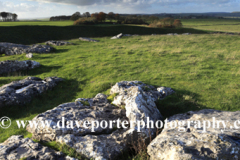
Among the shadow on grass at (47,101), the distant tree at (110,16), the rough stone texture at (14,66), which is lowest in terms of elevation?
the shadow on grass at (47,101)

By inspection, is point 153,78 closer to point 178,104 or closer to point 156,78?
point 156,78

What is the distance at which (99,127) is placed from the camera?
7.02 metres

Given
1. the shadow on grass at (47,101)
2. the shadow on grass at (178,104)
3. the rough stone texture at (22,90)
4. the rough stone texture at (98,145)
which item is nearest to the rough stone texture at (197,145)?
the rough stone texture at (98,145)

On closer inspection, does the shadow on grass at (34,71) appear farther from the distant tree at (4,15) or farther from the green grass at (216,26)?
the distant tree at (4,15)

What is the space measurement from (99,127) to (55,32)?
50.2 metres

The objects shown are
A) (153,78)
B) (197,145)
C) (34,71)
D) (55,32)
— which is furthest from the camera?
(55,32)

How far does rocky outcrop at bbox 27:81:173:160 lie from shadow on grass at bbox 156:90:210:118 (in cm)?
186

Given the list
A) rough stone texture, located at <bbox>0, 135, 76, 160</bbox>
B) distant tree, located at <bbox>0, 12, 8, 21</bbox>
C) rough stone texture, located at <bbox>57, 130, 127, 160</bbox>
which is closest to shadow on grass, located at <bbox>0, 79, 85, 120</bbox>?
rough stone texture, located at <bbox>0, 135, 76, 160</bbox>

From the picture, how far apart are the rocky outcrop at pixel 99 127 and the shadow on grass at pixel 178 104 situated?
1861mm

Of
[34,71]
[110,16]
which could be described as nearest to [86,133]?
[34,71]

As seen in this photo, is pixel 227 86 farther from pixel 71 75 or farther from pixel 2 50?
pixel 2 50

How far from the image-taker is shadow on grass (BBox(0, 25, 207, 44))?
41.2m

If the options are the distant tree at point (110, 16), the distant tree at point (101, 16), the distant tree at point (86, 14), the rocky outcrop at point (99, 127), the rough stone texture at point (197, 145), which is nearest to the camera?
the rough stone texture at point (197, 145)

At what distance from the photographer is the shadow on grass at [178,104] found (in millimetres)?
9922
